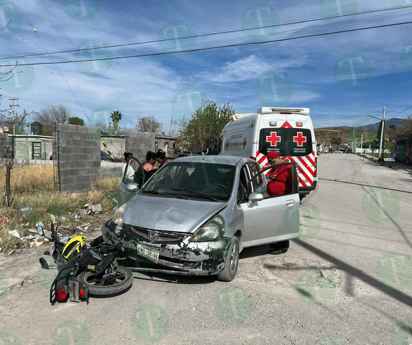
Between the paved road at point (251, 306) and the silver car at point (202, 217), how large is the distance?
1.24 ft

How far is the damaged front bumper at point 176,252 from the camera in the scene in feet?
12.7

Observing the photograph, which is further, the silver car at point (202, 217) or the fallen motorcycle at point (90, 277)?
the silver car at point (202, 217)

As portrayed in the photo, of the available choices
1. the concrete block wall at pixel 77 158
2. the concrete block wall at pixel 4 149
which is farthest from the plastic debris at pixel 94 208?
the concrete block wall at pixel 4 149

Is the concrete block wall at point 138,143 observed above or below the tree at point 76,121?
below

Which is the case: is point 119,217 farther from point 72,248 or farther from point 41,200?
point 41,200

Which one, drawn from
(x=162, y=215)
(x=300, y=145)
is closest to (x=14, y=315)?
(x=162, y=215)

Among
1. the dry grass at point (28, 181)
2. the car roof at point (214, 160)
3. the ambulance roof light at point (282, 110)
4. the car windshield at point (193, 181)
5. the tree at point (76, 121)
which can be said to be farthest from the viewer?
the tree at point (76, 121)

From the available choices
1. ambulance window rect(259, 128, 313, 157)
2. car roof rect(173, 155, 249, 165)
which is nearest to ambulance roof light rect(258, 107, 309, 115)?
ambulance window rect(259, 128, 313, 157)

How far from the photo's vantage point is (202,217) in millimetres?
4078

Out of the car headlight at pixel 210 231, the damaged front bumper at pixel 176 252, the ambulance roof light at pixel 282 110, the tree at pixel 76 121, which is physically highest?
the tree at pixel 76 121

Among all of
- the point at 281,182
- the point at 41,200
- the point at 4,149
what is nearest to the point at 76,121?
the point at 4,149

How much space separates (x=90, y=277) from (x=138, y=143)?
10288 millimetres

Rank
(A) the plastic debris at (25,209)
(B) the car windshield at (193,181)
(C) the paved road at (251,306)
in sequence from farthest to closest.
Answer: (A) the plastic debris at (25,209), (B) the car windshield at (193,181), (C) the paved road at (251,306)

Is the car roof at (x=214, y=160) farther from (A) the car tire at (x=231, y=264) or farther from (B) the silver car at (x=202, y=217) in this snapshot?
(A) the car tire at (x=231, y=264)
